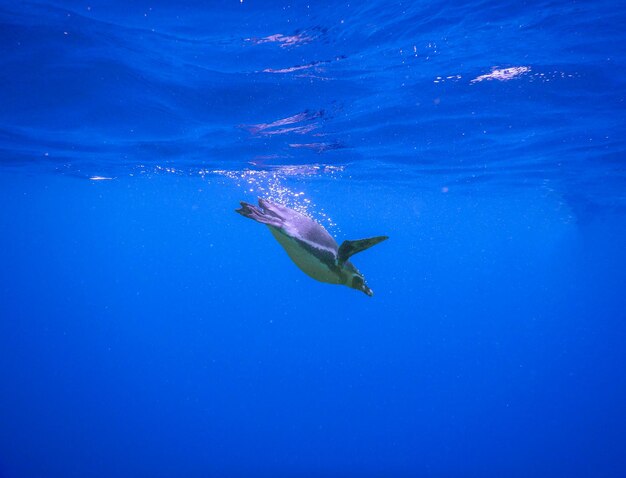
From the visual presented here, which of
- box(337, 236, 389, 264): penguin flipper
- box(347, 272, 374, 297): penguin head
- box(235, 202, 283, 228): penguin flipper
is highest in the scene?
box(235, 202, 283, 228): penguin flipper

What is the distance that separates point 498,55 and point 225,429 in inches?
1279

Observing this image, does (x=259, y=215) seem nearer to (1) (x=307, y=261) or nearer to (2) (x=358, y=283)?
(1) (x=307, y=261)

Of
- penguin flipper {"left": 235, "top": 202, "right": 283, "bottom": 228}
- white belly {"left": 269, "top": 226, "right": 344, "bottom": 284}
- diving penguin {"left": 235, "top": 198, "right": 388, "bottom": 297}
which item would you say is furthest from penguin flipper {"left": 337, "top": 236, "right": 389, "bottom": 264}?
penguin flipper {"left": 235, "top": 202, "right": 283, "bottom": 228}

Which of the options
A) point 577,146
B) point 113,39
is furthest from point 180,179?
point 577,146

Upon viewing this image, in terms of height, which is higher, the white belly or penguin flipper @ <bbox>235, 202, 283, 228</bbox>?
penguin flipper @ <bbox>235, 202, 283, 228</bbox>

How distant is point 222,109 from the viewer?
12.7 metres

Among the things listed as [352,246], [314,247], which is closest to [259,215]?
[314,247]

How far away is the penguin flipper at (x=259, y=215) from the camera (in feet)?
5.75

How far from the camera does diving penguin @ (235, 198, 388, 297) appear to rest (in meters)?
1.72

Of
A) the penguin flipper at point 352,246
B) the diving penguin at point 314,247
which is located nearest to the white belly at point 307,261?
the diving penguin at point 314,247

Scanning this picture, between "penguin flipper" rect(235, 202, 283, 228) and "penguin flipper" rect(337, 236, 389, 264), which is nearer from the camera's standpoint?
"penguin flipper" rect(337, 236, 389, 264)

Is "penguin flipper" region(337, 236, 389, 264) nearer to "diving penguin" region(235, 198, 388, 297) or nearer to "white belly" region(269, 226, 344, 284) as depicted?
"diving penguin" region(235, 198, 388, 297)

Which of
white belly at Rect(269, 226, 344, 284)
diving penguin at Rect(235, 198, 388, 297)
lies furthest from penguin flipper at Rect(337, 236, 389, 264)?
white belly at Rect(269, 226, 344, 284)

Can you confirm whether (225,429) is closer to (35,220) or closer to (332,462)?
(332,462)
